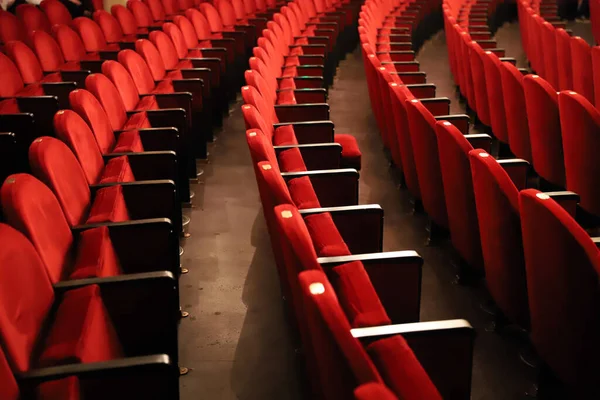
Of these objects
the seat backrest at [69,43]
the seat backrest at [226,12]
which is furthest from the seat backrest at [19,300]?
the seat backrest at [226,12]

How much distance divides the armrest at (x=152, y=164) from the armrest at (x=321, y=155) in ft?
0.41

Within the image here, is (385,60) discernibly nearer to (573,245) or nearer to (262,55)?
(262,55)

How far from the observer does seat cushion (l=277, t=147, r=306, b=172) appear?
570 mm

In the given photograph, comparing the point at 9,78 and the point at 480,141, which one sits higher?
the point at 9,78

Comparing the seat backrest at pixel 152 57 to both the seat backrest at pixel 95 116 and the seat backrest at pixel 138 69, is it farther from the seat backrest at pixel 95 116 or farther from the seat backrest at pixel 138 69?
the seat backrest at pixel 95 116

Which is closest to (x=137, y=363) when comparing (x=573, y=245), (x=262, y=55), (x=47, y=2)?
(x=573, y=245)

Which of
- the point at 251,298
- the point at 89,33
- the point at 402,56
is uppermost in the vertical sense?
the point at 89,33

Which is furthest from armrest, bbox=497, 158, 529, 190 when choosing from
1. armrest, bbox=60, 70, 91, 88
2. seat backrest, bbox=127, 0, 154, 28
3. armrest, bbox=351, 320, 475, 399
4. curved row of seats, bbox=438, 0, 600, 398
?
seat backrest, bbox=127, 0, 154, 28

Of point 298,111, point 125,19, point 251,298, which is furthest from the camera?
point 125,19

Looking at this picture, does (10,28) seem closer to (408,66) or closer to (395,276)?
(408,66)

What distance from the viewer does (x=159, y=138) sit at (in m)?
0.64

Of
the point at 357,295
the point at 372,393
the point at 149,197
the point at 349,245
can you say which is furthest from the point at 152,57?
the point at 372,393

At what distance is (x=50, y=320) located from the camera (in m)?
0.36

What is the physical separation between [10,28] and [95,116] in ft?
1.77
